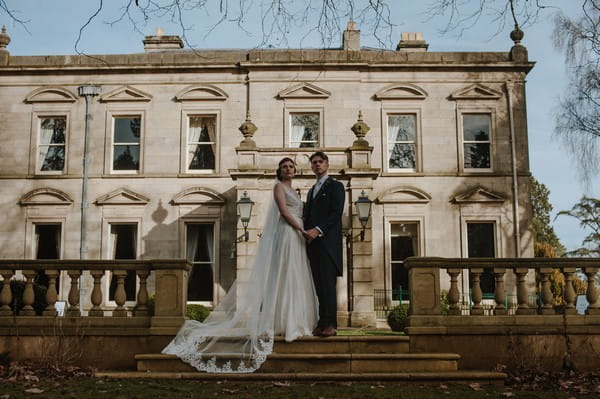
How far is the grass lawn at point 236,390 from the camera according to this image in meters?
7.20

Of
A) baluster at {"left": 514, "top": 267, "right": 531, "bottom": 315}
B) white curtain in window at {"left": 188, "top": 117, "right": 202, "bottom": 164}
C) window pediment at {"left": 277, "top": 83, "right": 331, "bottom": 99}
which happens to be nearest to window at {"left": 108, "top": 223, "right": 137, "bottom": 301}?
white curtain in window at {"left": 188, "top": 117, "right": 202, "bottom": 164}

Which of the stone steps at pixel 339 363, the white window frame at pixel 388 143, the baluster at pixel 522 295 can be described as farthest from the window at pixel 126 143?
the baluster at pixel 522 295

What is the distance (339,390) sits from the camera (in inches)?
294

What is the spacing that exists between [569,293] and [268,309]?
14.7 ft

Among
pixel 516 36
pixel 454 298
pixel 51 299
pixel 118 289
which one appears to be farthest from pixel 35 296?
pixel 516 36

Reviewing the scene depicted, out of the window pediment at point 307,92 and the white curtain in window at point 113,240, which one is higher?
the window pediment at point 307,92

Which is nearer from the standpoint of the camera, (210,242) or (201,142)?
(210,242)

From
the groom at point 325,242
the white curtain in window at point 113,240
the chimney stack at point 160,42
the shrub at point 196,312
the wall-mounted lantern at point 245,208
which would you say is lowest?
the shrub at point 196,312

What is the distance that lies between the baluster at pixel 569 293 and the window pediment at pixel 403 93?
13.5 metres

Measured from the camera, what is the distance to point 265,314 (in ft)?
28.8

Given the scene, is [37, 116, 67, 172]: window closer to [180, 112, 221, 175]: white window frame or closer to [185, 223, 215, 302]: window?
[180, 112, 221, 175]: white window frame

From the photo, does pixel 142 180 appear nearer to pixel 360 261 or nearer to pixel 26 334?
pixel 360 261

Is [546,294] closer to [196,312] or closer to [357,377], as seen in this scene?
[357,377]

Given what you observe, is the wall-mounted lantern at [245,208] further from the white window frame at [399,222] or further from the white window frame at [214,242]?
the white window frame at [399,222]
